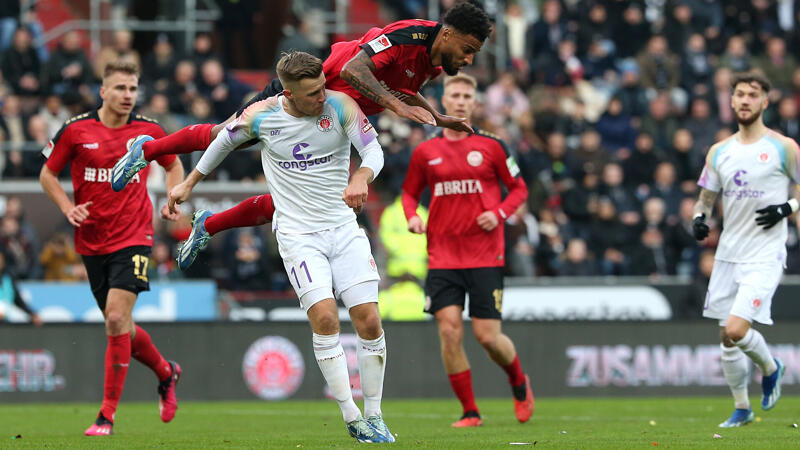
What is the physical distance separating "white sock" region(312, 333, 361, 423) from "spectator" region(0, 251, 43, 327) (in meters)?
8.32

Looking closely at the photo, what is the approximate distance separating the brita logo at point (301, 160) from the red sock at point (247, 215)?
0.84 meters

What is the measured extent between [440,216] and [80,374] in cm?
640

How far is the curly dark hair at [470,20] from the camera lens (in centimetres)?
930

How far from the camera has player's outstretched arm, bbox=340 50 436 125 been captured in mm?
8984

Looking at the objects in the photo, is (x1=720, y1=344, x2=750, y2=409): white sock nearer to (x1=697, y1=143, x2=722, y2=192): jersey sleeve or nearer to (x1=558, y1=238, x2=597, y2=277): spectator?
(x1=697, y1=143, x2=722, y2=192): jersey sleeve

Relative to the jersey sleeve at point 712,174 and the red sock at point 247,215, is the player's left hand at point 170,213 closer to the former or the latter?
the red sock at point 247,215

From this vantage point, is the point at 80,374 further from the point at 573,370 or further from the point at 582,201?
the point at 582,201

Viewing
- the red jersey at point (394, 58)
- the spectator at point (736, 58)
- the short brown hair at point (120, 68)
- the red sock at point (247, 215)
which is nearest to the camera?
the red jersey at point (394, 58)

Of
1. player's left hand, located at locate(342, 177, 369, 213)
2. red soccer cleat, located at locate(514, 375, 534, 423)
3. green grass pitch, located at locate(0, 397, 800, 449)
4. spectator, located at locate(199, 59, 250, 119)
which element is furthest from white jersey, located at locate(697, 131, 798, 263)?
spectator, located at locate(199, 59, 250, 119)

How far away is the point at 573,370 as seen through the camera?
1739 cm

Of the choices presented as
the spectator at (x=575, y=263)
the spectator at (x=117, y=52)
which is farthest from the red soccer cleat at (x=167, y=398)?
the spectator at (x=117, y=52)

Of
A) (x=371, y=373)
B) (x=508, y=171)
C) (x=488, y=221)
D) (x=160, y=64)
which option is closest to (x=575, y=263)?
(x=508, y=171)

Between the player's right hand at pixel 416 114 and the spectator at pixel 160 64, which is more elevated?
the spectator at pixel 160 64

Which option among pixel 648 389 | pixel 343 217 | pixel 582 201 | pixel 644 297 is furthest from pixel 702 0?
pixel 343 217
